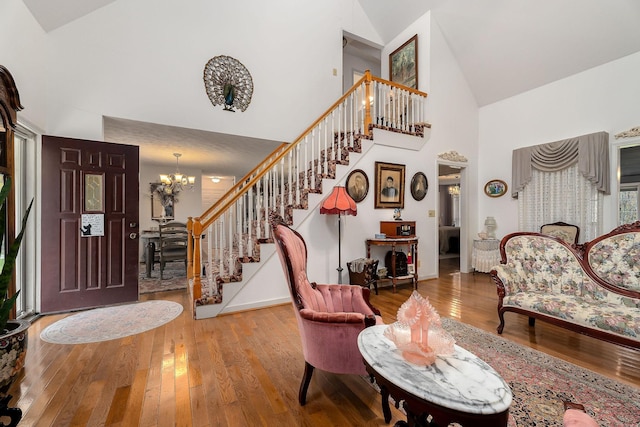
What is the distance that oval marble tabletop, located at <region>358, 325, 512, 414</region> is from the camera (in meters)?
0.93

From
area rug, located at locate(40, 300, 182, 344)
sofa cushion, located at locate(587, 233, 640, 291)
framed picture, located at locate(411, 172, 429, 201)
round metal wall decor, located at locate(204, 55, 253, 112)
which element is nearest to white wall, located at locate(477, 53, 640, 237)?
framed picture, located at locate(411, 172, 429, 201)

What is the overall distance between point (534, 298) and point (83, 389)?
12.9 ft

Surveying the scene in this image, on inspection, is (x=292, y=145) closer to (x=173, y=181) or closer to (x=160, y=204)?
(x=173, y=181)

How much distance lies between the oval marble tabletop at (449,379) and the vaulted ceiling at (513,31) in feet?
13.8

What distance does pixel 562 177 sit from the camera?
14.8 ft

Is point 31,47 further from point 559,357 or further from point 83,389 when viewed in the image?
point 559,357

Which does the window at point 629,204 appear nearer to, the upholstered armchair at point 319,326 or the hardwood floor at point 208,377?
the hardwood floor at point 208,377

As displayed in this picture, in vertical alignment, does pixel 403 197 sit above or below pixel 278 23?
below

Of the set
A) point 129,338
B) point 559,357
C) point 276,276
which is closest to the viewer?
point 559,357

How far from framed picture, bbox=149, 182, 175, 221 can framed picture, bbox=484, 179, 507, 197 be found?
24.6 ft

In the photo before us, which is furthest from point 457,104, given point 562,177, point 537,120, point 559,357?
point 559,357

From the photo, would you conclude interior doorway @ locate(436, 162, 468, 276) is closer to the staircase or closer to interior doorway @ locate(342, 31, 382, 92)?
the staircase

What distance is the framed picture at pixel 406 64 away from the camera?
5.32 m

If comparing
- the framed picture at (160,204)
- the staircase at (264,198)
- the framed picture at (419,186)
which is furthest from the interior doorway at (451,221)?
the framed picture at (160,204)
